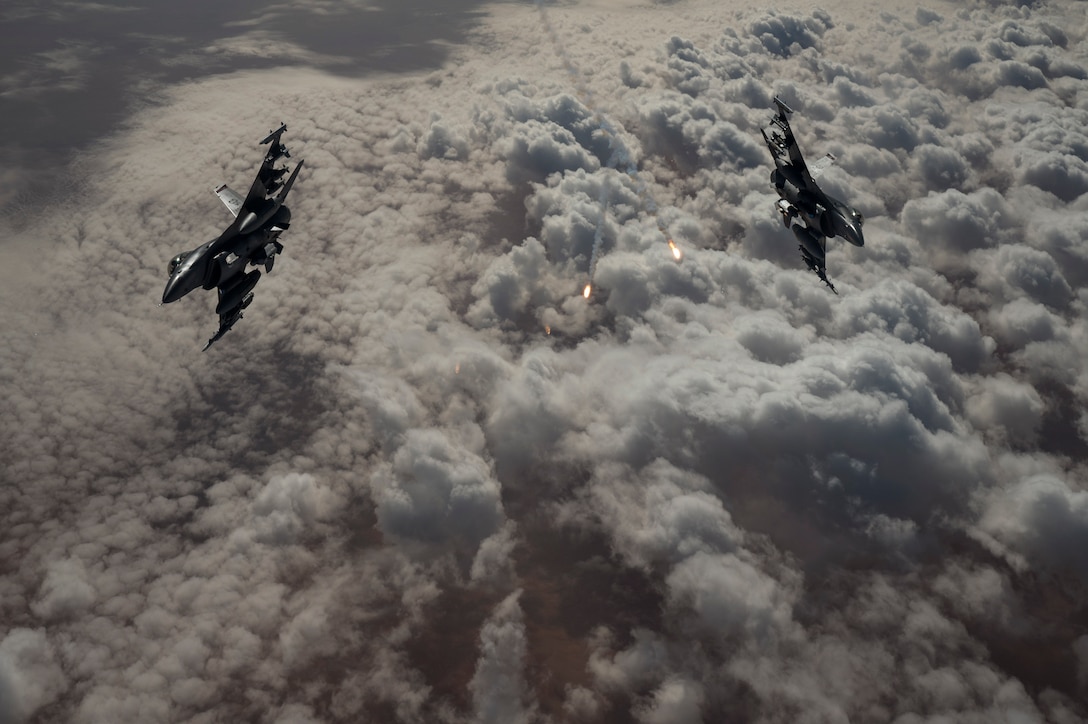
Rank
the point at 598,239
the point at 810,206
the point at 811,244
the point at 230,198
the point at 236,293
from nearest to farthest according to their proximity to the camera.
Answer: the point at 236,293 < the point at 810,206 < the point at 811,244 < the point at 230,198 < the point at 598,239

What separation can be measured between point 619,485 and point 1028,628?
298 feet

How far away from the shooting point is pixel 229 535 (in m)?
120

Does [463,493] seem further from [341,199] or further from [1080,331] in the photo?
[1080,331]

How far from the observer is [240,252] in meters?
38.8

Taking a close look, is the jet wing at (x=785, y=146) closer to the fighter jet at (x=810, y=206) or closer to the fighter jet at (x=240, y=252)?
the fighter jet at (x=810, y=206)

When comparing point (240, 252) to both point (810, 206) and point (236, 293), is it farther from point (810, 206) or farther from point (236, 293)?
point (810, 206)

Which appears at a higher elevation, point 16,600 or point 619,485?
point 619,485

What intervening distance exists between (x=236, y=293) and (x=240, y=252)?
3.21 metres

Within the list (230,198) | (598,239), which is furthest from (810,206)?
(598,239)

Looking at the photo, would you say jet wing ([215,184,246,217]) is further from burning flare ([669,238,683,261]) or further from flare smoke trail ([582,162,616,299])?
burning flare ([669,238,683,261])

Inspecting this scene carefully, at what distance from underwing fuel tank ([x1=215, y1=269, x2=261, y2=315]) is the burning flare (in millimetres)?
144398

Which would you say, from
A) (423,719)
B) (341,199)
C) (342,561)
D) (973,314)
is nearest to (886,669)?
(423,719)

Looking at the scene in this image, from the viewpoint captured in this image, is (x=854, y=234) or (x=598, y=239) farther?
(x=598, y=239)

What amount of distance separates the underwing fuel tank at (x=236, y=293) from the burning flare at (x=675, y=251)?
14440cm
